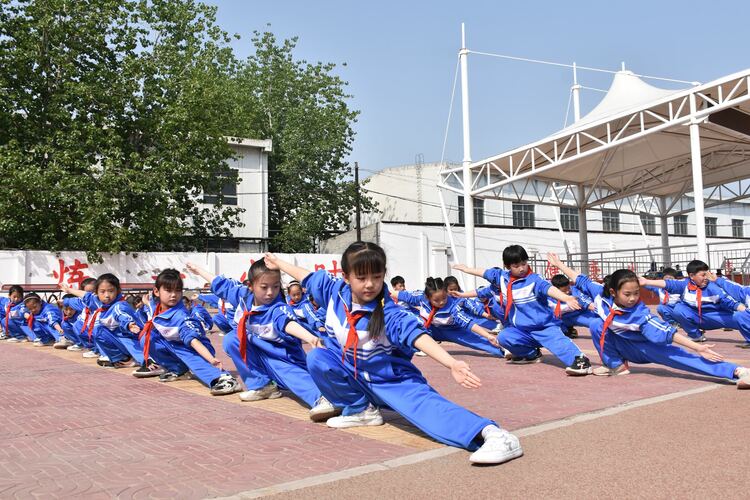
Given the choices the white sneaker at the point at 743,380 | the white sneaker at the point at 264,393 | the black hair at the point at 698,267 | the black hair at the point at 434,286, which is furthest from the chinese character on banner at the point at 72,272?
the white sneaker at the point at 743,380

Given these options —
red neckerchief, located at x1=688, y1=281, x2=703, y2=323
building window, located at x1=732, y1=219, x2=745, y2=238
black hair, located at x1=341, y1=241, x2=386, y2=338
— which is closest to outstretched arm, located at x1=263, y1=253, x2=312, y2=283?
black hair, located at x1=341, y1=241, x2=386, y2=338

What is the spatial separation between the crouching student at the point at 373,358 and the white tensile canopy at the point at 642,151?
15027mm

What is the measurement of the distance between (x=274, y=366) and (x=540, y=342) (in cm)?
337

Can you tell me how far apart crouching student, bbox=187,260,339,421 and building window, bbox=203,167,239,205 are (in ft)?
70.9

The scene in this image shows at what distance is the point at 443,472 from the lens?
3594 mm

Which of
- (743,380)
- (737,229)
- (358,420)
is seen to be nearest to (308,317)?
(358,420)

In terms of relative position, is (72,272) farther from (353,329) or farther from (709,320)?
(353,329)

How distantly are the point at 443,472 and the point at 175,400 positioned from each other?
11.6ft

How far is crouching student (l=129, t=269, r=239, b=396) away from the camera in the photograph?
6848mm

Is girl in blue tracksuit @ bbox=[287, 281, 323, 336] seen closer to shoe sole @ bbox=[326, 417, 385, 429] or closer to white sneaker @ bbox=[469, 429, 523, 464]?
shoe sole @ bbox=[326, 417, 385, 429]

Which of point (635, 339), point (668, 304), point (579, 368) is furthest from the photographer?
point (668, 304)

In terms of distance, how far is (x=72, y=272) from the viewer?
23.0 metres

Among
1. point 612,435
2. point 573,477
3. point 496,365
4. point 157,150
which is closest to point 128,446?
point 573,477

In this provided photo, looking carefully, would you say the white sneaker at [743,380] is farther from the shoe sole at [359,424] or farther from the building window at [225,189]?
the building window at [225,189]
